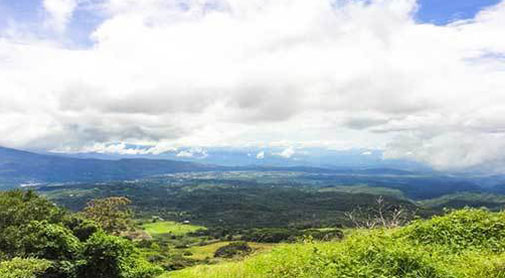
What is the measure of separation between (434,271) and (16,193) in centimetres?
3251

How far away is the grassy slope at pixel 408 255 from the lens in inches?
359

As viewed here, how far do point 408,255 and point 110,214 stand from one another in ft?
112

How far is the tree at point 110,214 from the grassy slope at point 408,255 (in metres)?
25.2

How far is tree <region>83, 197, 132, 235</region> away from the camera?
38125 millimetres

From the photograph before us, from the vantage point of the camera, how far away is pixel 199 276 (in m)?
14.2

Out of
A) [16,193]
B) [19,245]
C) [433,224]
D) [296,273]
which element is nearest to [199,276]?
[296,273]

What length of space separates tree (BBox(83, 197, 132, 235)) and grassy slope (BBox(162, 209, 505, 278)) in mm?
25175

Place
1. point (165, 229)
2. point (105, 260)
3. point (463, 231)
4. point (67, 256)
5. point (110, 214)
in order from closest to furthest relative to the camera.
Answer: point (463, 231) → point (105, 260) → point (67, 256) → point (110, 214) → point (165, 229)

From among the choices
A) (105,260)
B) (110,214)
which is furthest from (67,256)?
(110,214)

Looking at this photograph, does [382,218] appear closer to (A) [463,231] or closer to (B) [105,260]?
(A) [463,231]

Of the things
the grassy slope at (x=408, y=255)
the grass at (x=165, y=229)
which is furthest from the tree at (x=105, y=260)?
the grass at (x=165, y=229)

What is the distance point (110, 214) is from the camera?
3884 cm

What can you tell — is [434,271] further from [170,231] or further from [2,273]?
[170,231]

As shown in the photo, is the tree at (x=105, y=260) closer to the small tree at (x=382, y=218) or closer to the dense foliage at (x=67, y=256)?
the dense foliage at (x=67, y=256)
